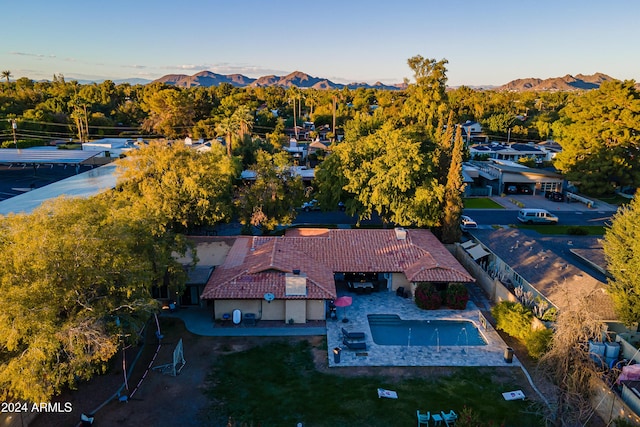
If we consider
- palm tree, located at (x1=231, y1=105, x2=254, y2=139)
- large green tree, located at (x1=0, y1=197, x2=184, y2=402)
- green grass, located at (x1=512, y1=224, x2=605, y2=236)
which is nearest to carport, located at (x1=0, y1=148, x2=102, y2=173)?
palm tree, located at (x1=231, y1=105, x2=254, y2=139)

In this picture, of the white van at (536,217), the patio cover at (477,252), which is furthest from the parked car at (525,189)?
the patio cover at (477,252)

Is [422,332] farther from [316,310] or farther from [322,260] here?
[322,260]

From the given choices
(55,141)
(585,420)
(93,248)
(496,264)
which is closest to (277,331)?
(93,248)

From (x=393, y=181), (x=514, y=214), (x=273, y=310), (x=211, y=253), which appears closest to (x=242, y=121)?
(x=393, y=181)

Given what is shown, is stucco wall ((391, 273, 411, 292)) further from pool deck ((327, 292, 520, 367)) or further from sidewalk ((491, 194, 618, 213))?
sidewalk ((491, 194, 618, 213))

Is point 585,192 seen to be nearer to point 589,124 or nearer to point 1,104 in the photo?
point 589,124
